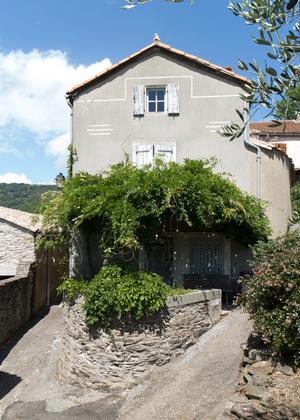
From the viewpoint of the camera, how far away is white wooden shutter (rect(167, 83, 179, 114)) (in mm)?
15031

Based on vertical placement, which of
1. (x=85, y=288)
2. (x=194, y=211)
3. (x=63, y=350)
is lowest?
(x=63, y=350)

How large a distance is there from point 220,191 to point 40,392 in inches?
291

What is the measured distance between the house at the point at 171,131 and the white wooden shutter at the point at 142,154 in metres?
0.03

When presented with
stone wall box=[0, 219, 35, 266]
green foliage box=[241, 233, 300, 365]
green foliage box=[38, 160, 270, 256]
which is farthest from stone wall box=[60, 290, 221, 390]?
stone wall box=[0, 219, 35, 266]

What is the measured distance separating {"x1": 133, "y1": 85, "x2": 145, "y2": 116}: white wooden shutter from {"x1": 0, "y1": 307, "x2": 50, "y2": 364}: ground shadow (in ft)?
29.1

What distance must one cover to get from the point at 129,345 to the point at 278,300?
Result: 168 inches

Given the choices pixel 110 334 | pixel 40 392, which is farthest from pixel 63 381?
pixel 110 334

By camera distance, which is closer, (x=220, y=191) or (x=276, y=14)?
(x=276, y=14)

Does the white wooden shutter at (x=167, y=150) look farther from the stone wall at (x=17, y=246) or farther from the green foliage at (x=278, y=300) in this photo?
the stone wall at (x=17, y=246)

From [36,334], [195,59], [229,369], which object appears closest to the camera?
[229,369]

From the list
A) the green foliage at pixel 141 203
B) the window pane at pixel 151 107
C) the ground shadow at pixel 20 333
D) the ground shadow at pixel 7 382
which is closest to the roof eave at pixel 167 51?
the window pane at pixel 151 107

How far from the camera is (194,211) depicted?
13000 millimetres

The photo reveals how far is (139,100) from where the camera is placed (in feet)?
49.8

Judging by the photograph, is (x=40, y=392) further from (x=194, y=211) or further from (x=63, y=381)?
(x=194, y=211)
